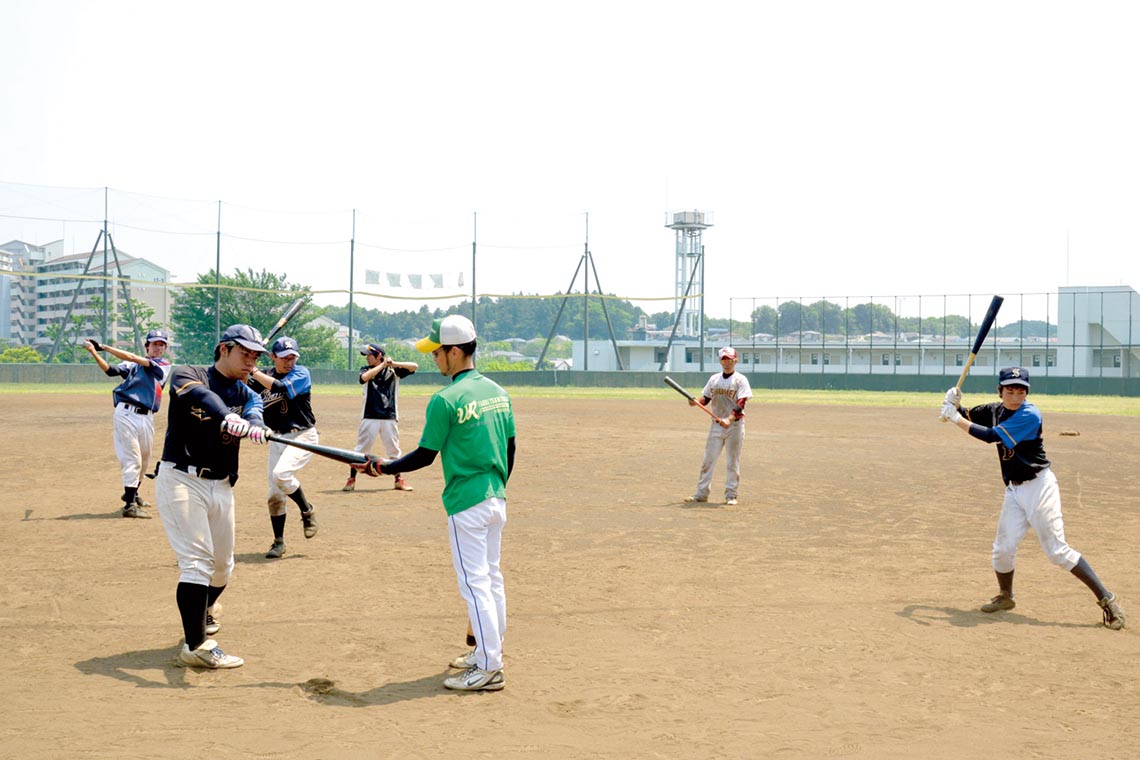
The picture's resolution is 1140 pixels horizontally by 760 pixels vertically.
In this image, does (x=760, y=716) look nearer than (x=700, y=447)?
Yes

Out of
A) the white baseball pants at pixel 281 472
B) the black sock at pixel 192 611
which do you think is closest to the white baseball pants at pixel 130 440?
the white baseball pants at pixel 281 472

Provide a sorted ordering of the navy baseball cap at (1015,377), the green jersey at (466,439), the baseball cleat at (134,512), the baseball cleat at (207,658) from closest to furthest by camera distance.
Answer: the green jersey at (466,439)
the baseball cleat at (207,658)
the navy baseball cap at (1015,377)
the baseball cleat at (134,512)

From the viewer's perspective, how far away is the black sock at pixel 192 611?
6.28 meters

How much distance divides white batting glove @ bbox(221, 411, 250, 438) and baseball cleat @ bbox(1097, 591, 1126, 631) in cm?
635

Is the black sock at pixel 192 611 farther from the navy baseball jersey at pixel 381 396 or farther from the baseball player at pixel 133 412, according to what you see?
the navy baseball jersey at pixel 381 396

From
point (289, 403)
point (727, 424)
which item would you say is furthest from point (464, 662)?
point (727, 424)

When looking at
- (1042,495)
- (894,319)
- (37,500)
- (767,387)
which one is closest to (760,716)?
(1042,495)

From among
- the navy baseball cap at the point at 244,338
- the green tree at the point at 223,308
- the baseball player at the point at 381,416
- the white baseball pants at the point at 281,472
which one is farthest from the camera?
the green tree at the point at 223,308

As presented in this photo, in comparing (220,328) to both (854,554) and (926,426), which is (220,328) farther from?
(854,554)

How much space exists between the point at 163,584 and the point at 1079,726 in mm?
7055

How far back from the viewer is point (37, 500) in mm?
13414

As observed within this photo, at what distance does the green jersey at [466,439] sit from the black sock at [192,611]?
177 cm

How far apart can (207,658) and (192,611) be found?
0.31 m

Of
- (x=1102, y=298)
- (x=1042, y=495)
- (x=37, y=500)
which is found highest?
(x=1102, y=298)
